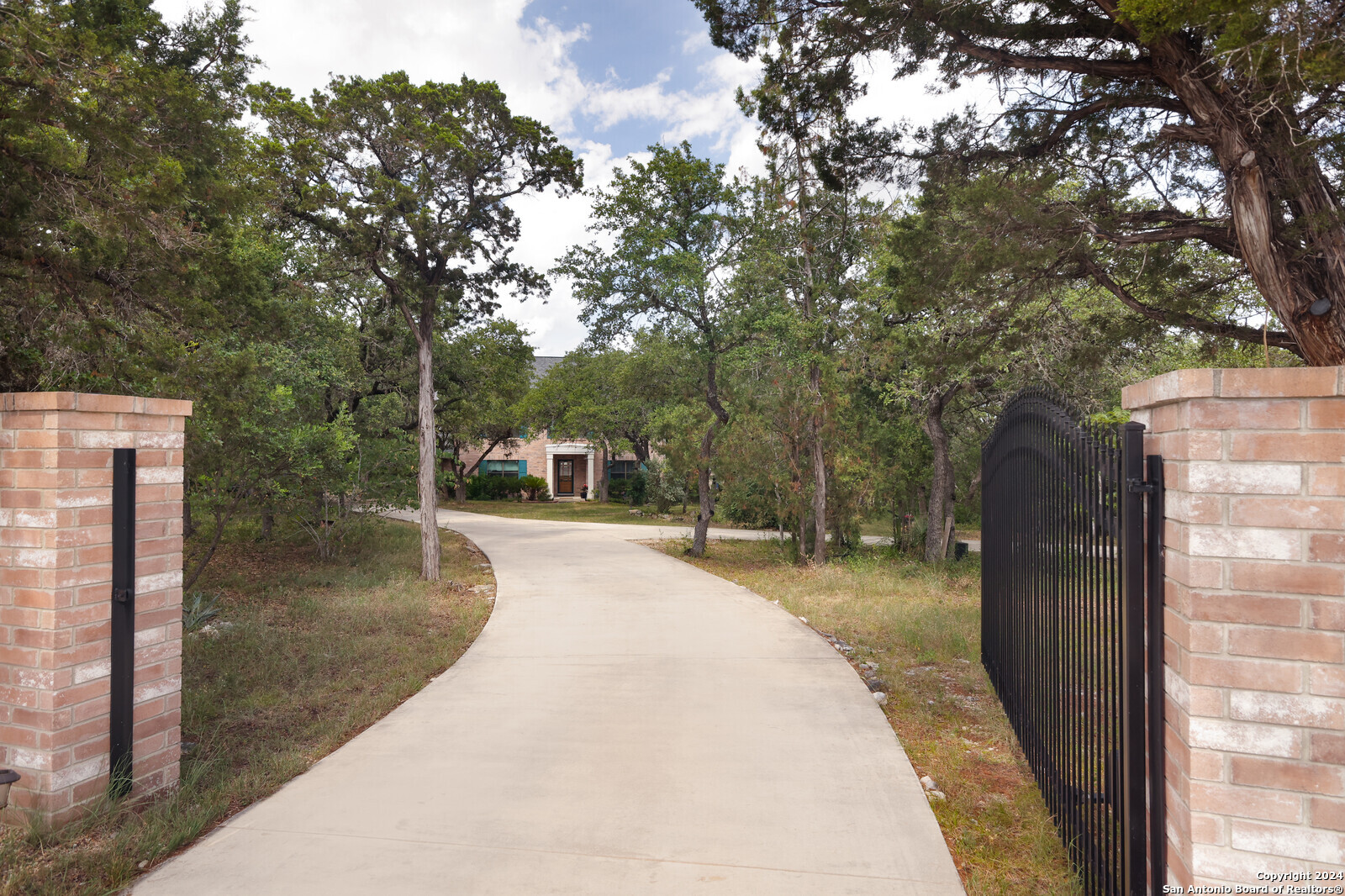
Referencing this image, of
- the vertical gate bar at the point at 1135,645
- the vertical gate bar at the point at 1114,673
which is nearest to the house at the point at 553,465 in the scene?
the vertical gate bar at the point at 1114,673

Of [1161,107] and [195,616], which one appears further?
[195,616]

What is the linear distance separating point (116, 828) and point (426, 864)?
154 cm

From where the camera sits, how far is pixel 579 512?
106ft

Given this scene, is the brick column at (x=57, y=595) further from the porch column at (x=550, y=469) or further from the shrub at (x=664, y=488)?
the porch column at (x=550, y=469)

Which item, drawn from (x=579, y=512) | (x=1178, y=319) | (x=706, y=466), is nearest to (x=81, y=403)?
(x=1178, y=319)

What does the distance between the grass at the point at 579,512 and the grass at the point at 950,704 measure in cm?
1344

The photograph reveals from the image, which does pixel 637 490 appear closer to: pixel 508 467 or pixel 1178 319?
pixel 508 467

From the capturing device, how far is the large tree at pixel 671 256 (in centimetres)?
1456

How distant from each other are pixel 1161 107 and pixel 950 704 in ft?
17.4

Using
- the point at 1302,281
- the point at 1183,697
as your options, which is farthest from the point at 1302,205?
the point at 1183,697

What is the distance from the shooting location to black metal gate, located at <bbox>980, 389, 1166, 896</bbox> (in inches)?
97.8

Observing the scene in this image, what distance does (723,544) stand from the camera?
65.6 ft

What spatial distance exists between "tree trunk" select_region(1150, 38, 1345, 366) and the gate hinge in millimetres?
4064

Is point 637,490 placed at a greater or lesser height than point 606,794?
greater
